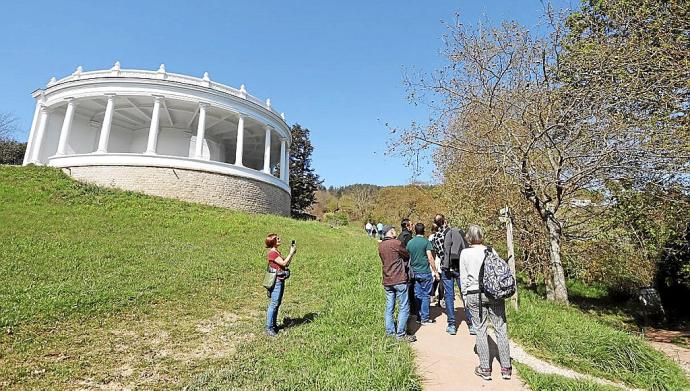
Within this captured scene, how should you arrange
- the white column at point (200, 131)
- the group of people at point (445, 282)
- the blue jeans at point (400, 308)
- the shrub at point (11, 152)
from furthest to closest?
the shrub at point (11, 152) < the white column at point (200, 131) < the blue jeans at point (400, 308) < the group of people at point (445, 282)

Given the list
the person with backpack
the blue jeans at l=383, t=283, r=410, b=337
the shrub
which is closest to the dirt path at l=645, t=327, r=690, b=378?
the person with backpack

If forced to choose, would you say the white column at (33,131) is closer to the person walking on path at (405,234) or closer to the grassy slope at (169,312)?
the grassy slope at (169,312)

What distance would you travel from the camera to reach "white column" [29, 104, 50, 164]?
2471cm

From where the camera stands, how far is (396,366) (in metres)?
4.17

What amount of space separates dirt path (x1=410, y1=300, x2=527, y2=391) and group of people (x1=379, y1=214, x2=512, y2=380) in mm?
119

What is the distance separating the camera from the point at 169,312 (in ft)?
22.3

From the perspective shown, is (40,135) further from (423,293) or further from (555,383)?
(555,383)

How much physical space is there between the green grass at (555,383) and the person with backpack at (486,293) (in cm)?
23

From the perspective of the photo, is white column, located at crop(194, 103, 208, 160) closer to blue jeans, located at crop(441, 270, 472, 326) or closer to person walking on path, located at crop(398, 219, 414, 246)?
person walking on path, located at crop(398, 219, 414, 246)

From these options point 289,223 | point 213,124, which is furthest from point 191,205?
point 213,124

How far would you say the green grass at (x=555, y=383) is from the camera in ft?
13.5

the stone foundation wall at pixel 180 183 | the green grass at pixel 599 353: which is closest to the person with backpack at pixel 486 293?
the green grass at pixel 599 353

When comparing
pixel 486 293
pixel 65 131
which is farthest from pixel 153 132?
pixel 486 293

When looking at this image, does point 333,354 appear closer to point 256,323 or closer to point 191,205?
point 256,323
